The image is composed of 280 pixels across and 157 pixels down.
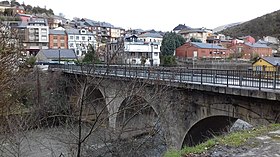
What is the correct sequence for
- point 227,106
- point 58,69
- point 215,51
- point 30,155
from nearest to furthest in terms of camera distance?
point 227,106 < point 30,155 < point 58,69 < point 215,51

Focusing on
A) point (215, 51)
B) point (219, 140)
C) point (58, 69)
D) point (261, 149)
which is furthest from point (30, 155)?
point (215, 51)

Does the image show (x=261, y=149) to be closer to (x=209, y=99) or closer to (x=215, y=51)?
(x=209, y=99)

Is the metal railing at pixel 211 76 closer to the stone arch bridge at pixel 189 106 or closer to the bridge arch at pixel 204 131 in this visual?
the stone arch bridge at pixel 189 106

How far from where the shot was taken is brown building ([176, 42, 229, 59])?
2249 inches

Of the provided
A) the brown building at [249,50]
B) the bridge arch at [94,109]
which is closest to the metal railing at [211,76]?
the bridge arch at [94,109]

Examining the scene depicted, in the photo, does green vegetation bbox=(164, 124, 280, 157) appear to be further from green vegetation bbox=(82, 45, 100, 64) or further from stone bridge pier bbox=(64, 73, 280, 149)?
green vegetation bbox=(82, 45, 100, 64)

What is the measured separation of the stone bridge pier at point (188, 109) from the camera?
29.6ft

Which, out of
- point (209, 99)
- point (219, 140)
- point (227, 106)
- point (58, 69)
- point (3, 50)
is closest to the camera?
point (219, 140)

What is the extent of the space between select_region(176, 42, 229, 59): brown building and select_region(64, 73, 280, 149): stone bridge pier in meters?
43.0

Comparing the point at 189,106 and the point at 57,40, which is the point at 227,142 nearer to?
the point at 189,106

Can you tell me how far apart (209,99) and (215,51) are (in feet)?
171

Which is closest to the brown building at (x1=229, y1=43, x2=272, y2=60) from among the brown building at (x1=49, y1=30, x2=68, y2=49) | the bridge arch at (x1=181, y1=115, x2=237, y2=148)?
the brown building at (x1=49, y1=30, x2=68, y2=49)

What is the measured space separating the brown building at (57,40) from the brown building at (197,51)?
2601 centimetres

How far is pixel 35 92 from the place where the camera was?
1091 inches
